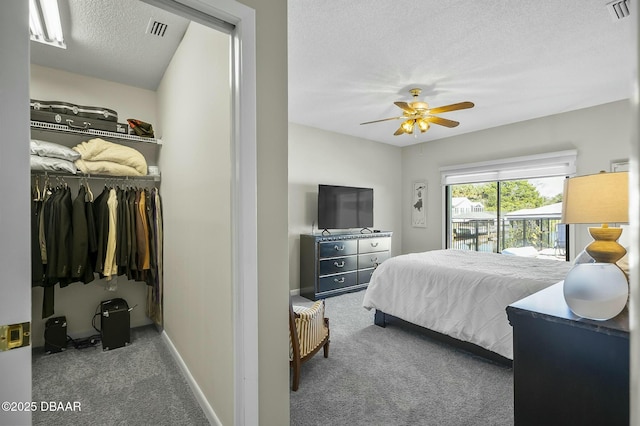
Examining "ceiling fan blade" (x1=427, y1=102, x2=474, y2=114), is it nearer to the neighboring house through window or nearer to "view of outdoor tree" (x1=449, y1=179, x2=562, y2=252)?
the neighboring house through window

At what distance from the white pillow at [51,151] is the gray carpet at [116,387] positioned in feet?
5.38

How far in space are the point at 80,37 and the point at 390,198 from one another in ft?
16.2

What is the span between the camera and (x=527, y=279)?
8.06ft

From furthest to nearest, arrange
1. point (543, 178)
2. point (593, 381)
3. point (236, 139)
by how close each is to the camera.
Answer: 1. point (543, 178)
2. point (236, 139)
3. point (593, 381)

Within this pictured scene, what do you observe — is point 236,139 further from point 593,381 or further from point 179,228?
point 593,381

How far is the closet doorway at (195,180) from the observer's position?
1395 mm

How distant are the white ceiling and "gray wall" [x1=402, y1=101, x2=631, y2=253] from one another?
11.2 inches

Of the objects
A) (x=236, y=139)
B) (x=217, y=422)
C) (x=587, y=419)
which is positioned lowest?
(x=217, y=422)

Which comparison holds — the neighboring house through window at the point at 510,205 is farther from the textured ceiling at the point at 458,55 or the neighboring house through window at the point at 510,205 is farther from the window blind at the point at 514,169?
the textured ceiling at the point at 458,55

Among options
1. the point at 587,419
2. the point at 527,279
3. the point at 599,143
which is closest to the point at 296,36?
the point at 527,279

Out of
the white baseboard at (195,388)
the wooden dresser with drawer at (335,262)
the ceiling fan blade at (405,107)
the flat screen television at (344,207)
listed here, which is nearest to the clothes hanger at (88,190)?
the white baseboard at (195,388)

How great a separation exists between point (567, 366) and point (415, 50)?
7.84 ft

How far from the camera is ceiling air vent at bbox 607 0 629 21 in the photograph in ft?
6.59

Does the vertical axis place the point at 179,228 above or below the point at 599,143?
below
